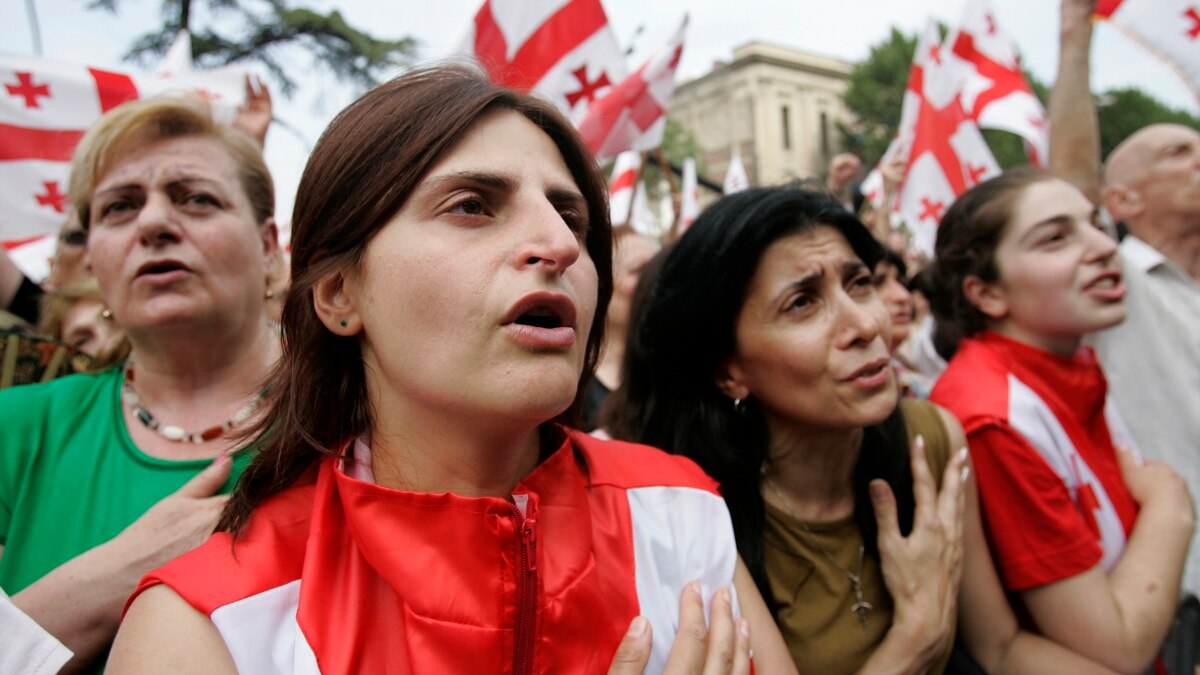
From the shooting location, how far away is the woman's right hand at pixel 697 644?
4.25 feet

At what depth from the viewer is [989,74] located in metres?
5.06

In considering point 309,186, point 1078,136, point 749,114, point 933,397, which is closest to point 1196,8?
point 1078,136

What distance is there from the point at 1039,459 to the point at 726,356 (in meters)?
0.97

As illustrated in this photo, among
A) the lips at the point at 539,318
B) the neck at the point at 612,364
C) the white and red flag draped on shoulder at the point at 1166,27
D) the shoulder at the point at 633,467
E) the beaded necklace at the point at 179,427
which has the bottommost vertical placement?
the neck at the point at 612,364

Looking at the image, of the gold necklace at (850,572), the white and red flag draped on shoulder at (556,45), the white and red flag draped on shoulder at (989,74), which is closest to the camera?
the gold necklace at (850,572)

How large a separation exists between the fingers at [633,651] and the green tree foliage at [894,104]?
129 feet

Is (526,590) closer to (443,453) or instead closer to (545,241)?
(443,453)

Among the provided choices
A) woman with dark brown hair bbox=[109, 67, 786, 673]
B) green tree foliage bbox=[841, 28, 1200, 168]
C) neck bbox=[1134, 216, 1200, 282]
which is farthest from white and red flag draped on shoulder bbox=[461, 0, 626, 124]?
green tree foliage bbox=[841, 28, 1200, 168]

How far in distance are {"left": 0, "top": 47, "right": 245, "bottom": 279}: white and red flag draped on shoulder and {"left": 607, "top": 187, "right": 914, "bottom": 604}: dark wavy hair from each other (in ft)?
7.41

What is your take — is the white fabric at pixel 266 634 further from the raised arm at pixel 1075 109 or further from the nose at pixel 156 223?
the raised arm at pixel 1075 109

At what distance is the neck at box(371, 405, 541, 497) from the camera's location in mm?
1391

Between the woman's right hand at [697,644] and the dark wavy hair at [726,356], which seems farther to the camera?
the dark wavy hair at [726,356]

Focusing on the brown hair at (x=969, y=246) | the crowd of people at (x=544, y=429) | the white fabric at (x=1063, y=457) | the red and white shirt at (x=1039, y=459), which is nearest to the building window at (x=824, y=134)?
the crowd of people at (x=544, y=429)

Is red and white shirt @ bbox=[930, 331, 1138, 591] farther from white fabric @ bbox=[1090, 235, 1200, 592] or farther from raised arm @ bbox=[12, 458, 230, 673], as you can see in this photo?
raised arm @ bbox=[12, 458, 230, 673]
